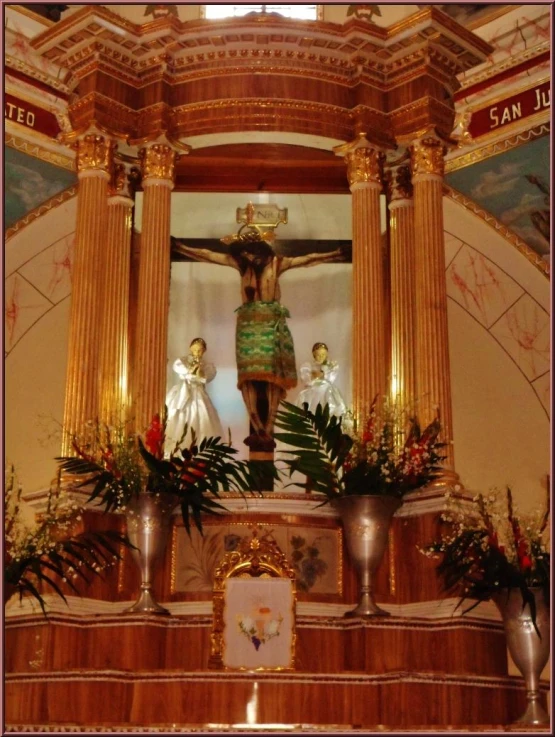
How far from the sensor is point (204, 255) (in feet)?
52.4

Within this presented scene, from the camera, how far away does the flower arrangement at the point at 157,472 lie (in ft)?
39.7

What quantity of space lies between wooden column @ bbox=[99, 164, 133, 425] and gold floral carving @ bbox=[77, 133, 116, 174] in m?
0.64

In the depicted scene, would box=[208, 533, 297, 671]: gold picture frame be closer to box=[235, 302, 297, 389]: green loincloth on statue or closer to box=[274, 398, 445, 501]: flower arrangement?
box=[274, 398, 445, 501]: flower arrangement

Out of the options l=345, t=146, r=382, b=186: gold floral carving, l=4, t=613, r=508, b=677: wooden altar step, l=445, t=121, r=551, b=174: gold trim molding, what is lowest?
l=4, t=613, r=508, b=677: wooden altar step

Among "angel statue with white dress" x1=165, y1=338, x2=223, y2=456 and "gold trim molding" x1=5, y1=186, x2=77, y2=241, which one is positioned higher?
"gold trim molding" x1=5, y1=186, x2=77, y2=241

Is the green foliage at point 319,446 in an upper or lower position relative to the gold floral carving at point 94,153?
lower

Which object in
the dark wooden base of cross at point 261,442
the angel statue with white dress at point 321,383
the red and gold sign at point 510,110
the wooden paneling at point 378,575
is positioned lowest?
the wooden paneling at point 378,575

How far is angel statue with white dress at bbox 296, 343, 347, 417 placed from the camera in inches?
595

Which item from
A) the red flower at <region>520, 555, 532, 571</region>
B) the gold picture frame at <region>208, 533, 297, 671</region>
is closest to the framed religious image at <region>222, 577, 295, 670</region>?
the gold picture frame at <region>208, 533, 297, 671</region>

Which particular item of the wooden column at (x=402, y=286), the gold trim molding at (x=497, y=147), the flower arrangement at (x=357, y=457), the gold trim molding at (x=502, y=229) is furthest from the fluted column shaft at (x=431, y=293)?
the gold trim molding at (x=502, y=229)

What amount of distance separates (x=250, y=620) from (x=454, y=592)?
6.53 feet

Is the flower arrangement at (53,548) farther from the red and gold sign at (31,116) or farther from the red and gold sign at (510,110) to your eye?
the red and gold sign at (510,110)

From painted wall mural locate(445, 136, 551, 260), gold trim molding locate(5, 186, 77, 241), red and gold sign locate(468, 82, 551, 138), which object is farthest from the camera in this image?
gold trim molding locate(5, 186, 77, 241)

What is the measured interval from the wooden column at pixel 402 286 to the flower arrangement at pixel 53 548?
3.51 metres
